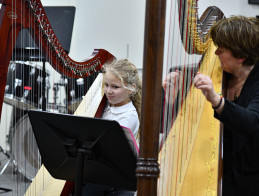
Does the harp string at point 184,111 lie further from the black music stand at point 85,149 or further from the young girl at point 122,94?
the young girl at point 122,94

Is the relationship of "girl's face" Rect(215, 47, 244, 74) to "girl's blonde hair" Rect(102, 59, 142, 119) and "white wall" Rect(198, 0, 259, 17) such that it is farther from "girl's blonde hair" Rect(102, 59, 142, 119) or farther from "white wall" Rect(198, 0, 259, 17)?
"white wall" Rect(198, 0, 259, 17)

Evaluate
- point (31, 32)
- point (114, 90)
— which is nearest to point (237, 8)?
point (114, 90)

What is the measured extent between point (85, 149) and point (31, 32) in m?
0.47

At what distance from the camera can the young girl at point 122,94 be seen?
86.5 inches

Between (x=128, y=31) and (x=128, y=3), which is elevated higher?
(x=128, y=3)

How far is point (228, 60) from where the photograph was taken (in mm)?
1794

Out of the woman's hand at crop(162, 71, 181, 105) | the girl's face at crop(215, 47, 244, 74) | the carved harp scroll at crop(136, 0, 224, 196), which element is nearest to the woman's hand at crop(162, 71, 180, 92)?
the woman's hand at crop(162, 71, 181, 105)

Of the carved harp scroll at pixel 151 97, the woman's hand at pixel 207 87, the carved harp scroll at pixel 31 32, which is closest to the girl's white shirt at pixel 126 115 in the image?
the carved harp scroll at pixel 31 32

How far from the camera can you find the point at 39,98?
13.1 ft

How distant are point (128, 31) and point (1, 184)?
232cm

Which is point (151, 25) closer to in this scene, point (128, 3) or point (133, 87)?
point (133, 87)

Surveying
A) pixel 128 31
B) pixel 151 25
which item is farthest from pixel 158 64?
pixel 128 31

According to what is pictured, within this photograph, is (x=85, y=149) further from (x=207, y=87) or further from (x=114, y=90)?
(x=114, y=90)

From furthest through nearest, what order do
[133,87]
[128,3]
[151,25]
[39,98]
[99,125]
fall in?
[128,3]
[39,98]
[133,87]
[99,125]
[151,25]
